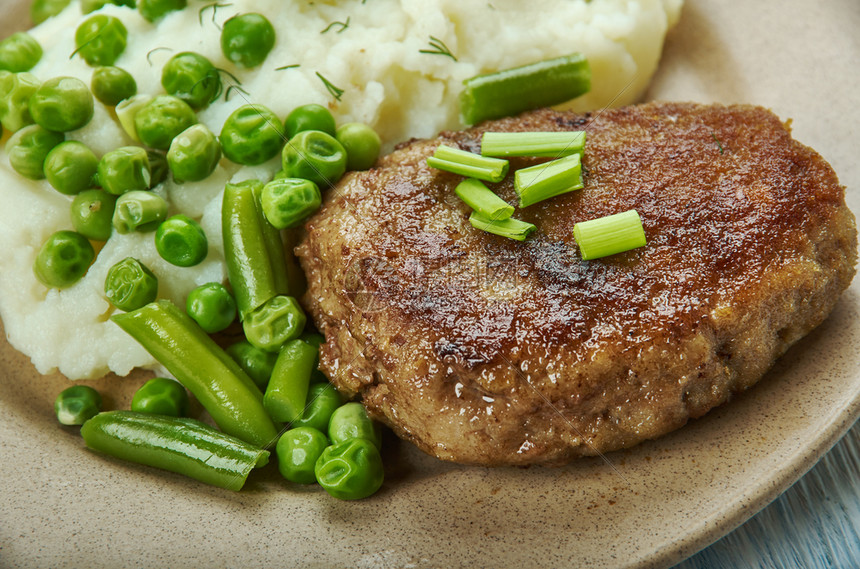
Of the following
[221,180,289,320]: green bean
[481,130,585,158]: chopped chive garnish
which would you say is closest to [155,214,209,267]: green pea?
[221,180,289,320]: green bean

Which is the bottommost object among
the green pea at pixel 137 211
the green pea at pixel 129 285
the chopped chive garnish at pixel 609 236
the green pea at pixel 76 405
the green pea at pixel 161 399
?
the green pea at pixel 76 405

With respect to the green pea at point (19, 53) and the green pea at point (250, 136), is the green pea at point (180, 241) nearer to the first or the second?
A: the green pea at point (250, 136)

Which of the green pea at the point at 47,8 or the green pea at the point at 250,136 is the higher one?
the green pea at the point at 250,136

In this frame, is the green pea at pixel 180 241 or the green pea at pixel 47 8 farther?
the green pea at pixel 47 8

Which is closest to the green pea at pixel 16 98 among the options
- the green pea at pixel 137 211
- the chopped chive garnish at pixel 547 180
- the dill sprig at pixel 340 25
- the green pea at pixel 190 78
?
the green pea at pixel 190 78

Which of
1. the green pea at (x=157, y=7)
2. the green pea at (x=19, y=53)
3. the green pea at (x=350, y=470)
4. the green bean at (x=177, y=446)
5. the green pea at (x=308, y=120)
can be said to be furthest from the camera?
the green pea at (x=19, y=53)

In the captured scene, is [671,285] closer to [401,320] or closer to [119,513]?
[401,320]

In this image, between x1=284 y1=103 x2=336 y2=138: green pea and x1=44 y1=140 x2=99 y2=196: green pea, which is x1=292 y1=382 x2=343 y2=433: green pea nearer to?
x1=284 y1=103 x2=336 y2=138: green pea

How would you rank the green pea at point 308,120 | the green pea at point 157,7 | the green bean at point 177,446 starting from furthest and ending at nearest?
the green pea at point 157,7, the green pea at point 308,120, the green bean at point 177,446
